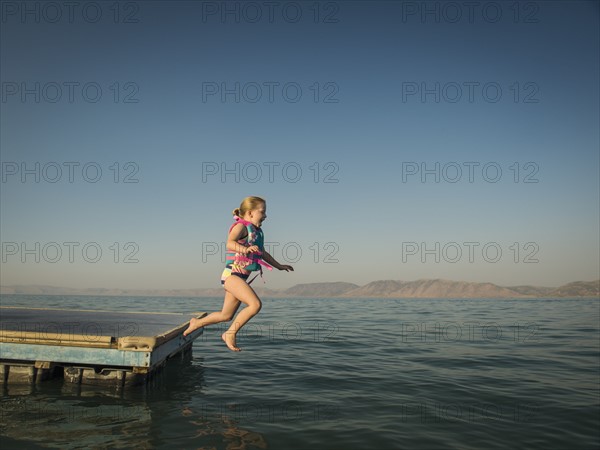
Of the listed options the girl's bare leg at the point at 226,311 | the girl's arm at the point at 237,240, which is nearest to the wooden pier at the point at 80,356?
the girl's bare leg at the point at 226,311

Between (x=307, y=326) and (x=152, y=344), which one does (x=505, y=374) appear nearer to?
(x=152, y=344)

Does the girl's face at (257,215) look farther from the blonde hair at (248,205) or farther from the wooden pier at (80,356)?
the wooden pier at (80,356)

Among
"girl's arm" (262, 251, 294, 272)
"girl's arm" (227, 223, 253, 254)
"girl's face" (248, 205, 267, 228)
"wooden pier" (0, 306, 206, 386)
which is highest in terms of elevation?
"girl's face" (248, 205, 267, 228)

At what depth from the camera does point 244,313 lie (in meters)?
6.02

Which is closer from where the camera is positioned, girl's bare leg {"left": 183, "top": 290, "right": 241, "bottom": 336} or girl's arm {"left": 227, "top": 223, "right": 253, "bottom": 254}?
girl's arm {"left": 227, "top": 223, "right": 253, "bottom": 254}

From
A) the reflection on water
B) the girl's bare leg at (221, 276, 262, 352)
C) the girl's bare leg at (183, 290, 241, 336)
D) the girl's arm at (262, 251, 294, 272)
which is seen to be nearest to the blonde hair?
the girl's arm at (262, 251, 294, 272)

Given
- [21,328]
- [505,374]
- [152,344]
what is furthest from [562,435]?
[21,328]

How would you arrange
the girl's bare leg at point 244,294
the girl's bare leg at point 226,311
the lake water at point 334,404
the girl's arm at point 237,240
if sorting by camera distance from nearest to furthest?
the girl's arm at point 237,240 < the girl's bare leg at point 244,294 < the girl's bare leg at point 226,311 < the lake water at point 334,404

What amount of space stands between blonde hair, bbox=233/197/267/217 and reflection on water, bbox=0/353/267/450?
3.53 metres

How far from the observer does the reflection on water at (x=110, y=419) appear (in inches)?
250

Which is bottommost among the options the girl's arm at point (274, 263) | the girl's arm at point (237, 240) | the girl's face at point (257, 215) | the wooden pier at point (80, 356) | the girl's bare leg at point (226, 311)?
the wooden pier at point (80, 356)

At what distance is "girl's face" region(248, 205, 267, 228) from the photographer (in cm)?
594

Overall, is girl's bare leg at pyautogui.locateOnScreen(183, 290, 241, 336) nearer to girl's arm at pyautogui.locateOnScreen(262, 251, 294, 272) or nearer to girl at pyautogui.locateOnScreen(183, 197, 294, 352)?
girl at pyautogui.locateOnScreen(183, 197, 294, 352)

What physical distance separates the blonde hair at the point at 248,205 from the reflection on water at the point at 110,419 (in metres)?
3.53
